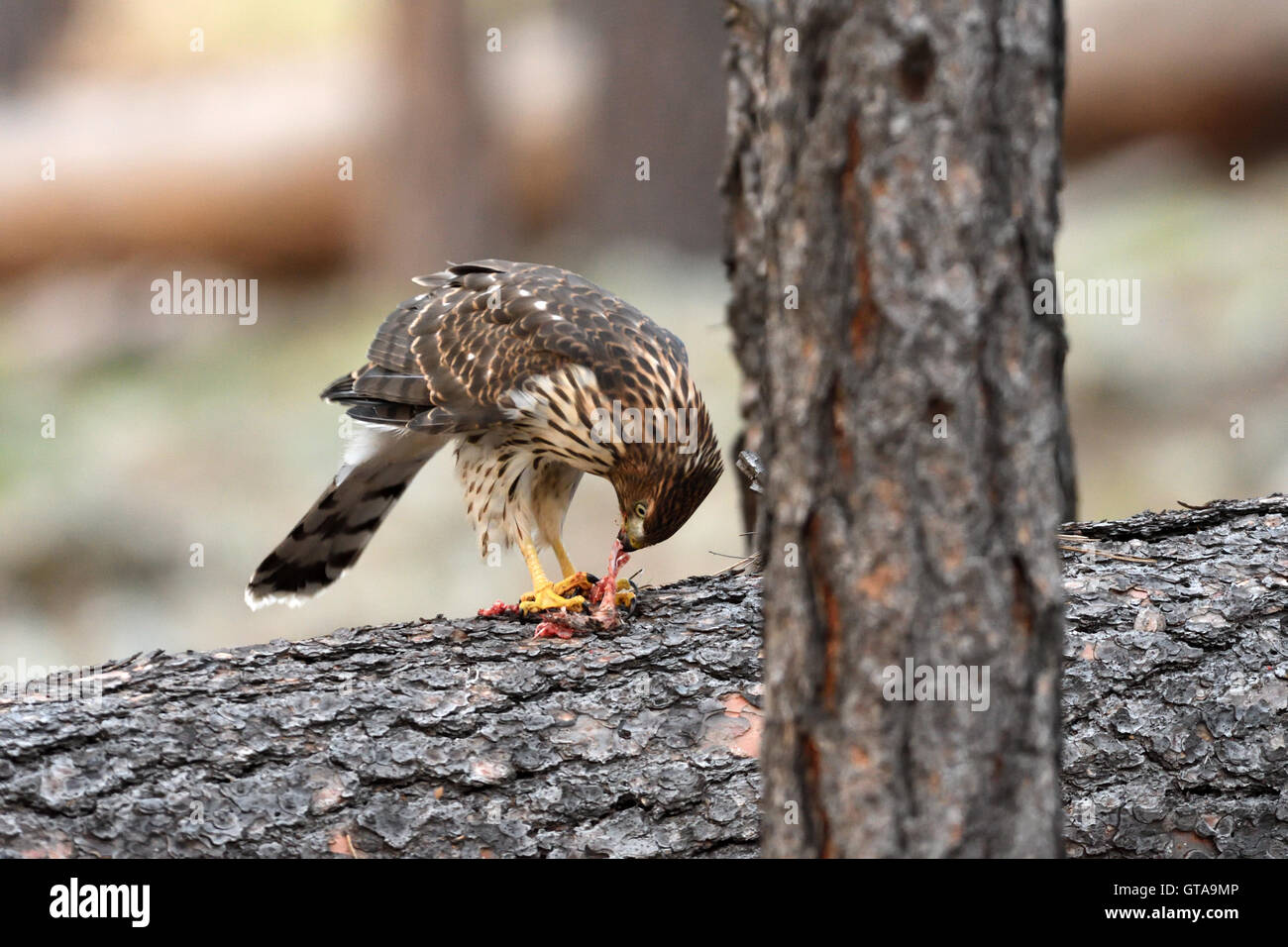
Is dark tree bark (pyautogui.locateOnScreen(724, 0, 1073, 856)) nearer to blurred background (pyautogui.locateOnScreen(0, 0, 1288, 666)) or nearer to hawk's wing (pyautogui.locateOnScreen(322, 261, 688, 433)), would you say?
hawk's wing (pyautogui.locateOnScreen(322, 261, 688, 433))

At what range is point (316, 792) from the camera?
3418mm

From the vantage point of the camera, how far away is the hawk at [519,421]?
4.54m

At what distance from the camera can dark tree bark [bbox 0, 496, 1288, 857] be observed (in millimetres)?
3363

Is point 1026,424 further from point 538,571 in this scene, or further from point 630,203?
point 630,203

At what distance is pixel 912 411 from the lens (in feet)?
7.34

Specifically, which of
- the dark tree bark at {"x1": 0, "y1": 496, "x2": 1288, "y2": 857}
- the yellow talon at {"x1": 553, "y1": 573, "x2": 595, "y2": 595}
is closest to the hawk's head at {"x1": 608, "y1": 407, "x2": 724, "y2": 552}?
the yellow talon at {"x1": 553, "y1": 573, "x2": 595, "y2": 595}

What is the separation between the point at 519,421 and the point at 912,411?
2.78 meters

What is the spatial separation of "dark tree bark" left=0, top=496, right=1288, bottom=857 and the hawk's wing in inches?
42.6

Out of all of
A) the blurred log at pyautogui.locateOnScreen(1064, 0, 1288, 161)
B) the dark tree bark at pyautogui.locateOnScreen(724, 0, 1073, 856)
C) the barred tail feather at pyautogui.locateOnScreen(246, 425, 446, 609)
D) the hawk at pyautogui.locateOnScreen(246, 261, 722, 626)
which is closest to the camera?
the dark tree bark at pyautogui.locateOnScreen(724, 0, 1073, 856)

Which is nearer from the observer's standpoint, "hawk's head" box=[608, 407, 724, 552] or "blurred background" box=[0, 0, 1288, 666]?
"hawk's head" box=[608, 407, 724, 552]
